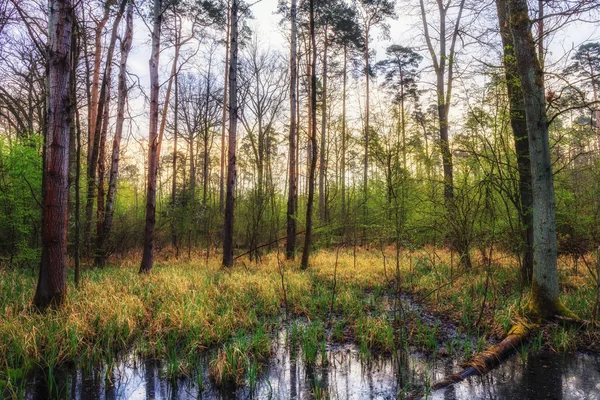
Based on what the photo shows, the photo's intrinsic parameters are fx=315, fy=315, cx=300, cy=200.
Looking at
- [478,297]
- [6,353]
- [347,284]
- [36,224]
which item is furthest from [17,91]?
[478,297]

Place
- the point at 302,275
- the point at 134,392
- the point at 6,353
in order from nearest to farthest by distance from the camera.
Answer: the point at 134,392 < the point at 6,353 < the point at 302,275

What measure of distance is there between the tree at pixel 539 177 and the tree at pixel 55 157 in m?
6.59

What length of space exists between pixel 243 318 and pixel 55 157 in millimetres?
3704

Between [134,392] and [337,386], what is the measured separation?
2074 mm

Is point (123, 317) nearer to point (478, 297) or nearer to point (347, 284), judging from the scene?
point (347, 284)

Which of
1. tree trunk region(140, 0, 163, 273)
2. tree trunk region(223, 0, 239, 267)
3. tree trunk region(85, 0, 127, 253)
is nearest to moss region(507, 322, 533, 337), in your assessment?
tree trunk region(223, 0, 239, 267)

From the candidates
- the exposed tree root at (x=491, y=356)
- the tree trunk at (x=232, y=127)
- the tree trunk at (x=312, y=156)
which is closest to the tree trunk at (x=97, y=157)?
the tree trunk at (x=232, y=127)

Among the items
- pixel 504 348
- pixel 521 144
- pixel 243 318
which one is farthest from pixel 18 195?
pixel 521 144

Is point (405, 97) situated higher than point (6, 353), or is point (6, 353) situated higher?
point (405, 97)

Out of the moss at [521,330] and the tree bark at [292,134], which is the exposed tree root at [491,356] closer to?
the moss at [521,330]

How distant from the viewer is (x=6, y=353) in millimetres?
→ 3629

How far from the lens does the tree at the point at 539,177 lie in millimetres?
4328

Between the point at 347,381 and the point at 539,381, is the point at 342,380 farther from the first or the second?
the point at 539,381

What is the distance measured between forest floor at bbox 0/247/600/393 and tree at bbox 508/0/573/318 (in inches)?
12.9
